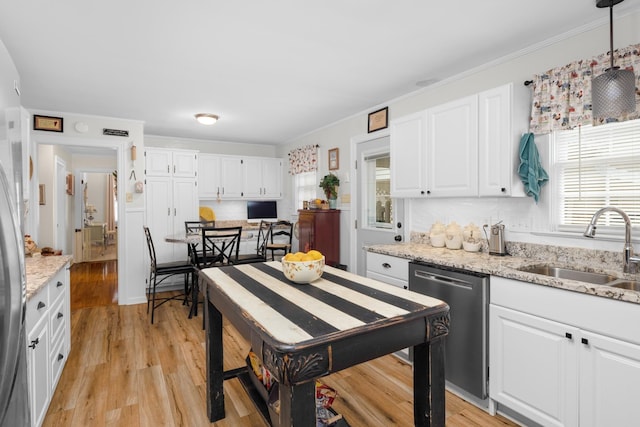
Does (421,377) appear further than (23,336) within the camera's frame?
Yes

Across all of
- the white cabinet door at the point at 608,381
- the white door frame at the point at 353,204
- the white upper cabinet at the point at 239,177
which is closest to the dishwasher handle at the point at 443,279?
the white cabinet door at the point at 608,381

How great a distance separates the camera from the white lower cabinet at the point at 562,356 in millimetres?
1507

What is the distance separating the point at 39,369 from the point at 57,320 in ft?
2.16

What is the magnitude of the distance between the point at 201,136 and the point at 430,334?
518 centimetres

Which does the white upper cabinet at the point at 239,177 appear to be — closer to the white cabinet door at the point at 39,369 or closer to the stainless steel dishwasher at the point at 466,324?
the white cabinet door at the point at 39,369

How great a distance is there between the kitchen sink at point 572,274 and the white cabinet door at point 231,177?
15.5 ft

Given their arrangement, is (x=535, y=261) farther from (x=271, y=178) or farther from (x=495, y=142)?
(x=271, y=178)

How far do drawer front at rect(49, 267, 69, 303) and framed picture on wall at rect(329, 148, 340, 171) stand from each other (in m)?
3.19

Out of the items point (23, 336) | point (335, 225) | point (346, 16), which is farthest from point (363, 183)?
point (23, 336)

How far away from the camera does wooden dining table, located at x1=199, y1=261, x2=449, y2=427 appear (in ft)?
3.41

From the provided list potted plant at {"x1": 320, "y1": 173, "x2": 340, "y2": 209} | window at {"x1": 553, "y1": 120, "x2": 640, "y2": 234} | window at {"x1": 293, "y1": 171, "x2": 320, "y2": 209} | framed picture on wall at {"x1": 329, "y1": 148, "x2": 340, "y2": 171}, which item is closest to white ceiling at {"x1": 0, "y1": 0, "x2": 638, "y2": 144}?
window at {"x1": 553, "y1": 120, "x2": 640, "y2": 234}

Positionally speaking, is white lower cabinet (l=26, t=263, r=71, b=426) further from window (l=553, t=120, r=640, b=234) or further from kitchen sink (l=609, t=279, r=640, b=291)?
window (l=553, t=120, r=640, b=234)

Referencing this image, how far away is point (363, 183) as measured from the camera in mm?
4211

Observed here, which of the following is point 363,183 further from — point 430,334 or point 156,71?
point 430,334
